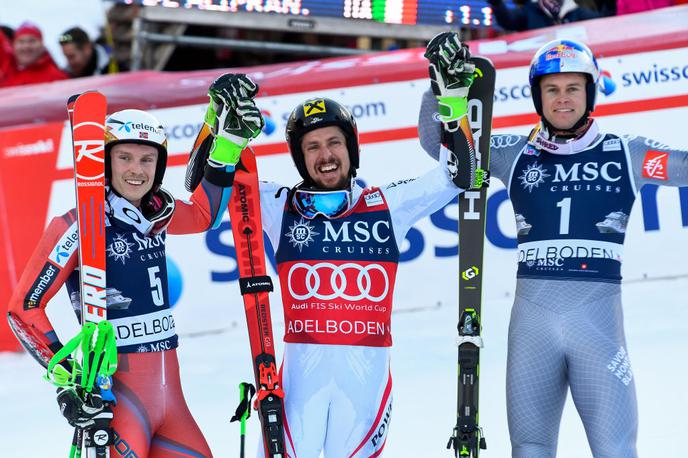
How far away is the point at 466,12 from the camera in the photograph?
1073 cm

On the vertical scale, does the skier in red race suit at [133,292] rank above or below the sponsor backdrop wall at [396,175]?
below

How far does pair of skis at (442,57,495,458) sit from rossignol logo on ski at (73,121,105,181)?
156 centimetres

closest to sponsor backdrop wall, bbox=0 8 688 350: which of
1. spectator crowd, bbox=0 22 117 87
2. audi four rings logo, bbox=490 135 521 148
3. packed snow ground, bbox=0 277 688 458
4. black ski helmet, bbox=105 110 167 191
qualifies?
packed snow ground, bbox=0 277 688 458

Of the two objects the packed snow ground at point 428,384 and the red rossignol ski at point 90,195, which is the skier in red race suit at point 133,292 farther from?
the packed snow ground at point 428,384

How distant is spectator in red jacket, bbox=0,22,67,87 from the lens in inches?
423

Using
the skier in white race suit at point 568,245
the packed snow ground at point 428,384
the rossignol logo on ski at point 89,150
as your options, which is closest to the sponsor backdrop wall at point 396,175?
the packed snow ground at point 428,384

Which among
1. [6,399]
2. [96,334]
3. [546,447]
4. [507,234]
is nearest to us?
[96,334]

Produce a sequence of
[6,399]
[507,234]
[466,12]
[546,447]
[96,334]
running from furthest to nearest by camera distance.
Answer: [466,12] < [507,234] < [6,399] < [546,447] < [96,334]

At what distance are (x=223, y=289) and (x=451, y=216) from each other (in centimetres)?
187

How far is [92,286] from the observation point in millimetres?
4895

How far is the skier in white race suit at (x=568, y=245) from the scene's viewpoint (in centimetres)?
519

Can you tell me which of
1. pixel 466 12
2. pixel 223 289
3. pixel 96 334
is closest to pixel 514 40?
pixel 466 12

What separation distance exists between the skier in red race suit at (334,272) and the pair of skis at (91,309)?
0.56 meters

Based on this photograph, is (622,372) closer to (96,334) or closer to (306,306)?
(306,306)
